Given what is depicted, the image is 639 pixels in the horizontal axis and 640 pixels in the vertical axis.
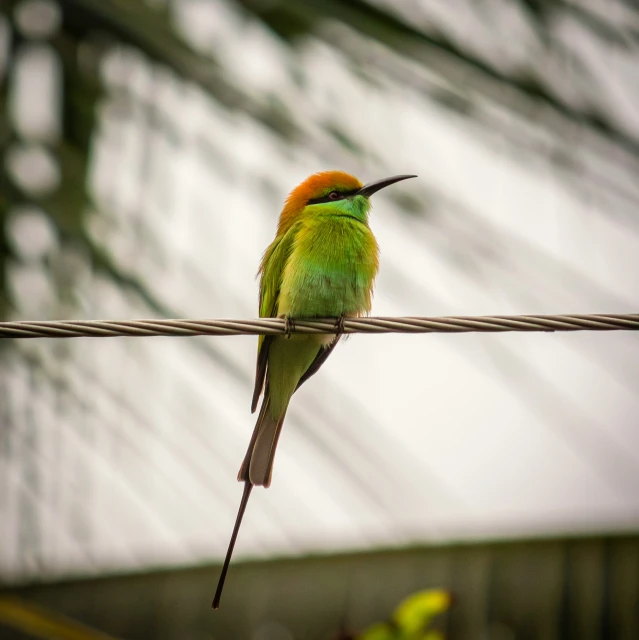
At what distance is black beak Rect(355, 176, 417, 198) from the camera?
9.05 feet

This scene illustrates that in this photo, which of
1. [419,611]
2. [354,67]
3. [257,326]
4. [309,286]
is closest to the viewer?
[419,611]

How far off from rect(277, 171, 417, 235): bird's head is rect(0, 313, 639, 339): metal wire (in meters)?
1.09

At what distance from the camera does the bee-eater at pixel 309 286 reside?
2678 millimetres

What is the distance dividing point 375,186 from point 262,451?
3.44ft

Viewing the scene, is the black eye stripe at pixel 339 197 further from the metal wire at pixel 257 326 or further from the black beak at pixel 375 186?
the metal wire at pixel 257 326

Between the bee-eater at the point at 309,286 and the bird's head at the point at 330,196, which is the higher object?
the bird's head at the point at 330,196

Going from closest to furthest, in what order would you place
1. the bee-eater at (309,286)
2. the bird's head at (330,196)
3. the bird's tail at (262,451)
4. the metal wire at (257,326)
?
1. the metal wire at (257,326)
2. the bird's tail at (262,451)
3. the bee-eater at (309,286)
4. the bird's head at (330,196)

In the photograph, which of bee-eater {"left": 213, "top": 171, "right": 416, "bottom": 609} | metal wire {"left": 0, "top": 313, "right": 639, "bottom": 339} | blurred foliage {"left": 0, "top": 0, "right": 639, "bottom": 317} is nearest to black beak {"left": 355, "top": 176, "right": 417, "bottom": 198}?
bee-eater {"left": 213, "top": 171, "right": 416, "bottom": 609}

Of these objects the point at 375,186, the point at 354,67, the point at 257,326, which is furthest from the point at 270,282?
the point at 257,326

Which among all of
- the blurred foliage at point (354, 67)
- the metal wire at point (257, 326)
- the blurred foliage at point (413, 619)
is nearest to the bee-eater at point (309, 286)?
the blurred foliage at point (354, 67)

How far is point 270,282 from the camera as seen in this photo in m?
2.89

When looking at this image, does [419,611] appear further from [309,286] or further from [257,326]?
[309,286]

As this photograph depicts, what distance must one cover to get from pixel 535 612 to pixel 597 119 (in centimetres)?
285

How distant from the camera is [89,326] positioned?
1.78 m
